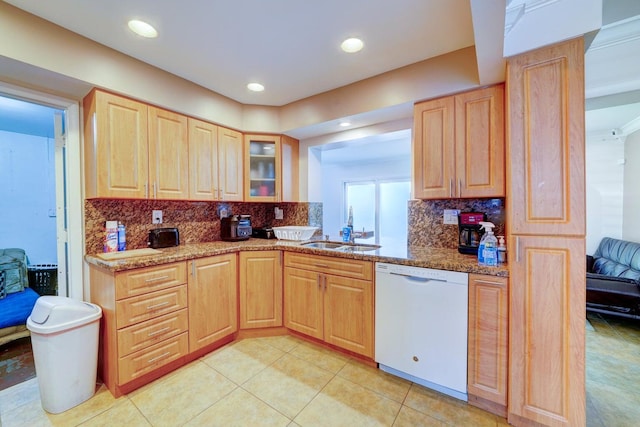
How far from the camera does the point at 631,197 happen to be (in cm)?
348

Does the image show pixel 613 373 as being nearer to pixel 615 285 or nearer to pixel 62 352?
pixel 615 285

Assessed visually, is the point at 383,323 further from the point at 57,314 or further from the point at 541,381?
the point at 57,314

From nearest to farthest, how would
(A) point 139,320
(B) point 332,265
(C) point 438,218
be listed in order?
(A) point 139,320 → (B) point 332,265 → (C) point 438,218

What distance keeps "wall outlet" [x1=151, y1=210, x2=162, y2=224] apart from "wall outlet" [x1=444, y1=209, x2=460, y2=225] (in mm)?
2690

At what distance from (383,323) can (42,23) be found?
3.01 meters

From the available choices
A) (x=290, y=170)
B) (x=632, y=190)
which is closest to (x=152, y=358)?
(x=290, y=170)

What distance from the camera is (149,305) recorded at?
5.87 feet

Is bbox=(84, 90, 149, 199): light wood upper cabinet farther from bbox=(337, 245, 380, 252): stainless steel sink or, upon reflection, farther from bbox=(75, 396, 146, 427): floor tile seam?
bbox=(337, 245, 380, 252): stainless steel sink

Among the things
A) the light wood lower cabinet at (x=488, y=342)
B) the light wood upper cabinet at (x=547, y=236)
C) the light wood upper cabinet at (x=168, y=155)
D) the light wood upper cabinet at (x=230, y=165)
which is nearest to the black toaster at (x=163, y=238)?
the light wood upper cabinet at (x=168, y=155)

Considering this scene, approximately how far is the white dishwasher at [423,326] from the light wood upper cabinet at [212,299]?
1.35 m

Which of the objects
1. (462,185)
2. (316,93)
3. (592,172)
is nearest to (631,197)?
(592,172)

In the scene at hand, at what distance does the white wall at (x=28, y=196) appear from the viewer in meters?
3.01

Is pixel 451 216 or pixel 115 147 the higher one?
pixel 115 147

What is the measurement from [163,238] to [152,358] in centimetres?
97
